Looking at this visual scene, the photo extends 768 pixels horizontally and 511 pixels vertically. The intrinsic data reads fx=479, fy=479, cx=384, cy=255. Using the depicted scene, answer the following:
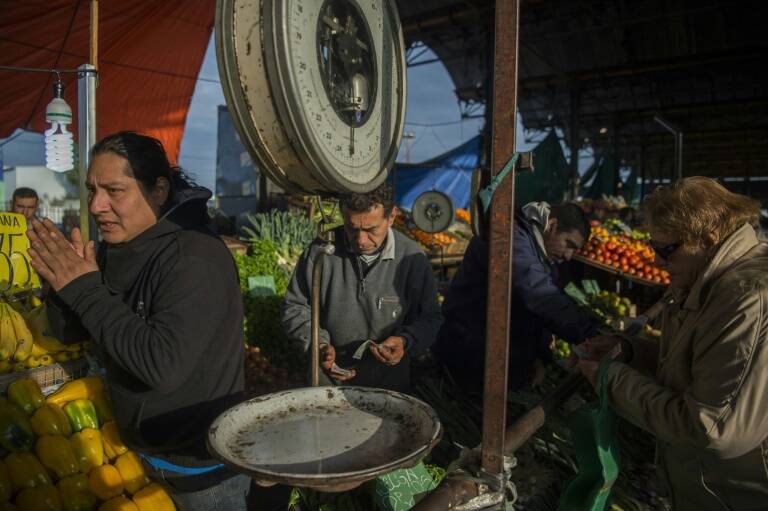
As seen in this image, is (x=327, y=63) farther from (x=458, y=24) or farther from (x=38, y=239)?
(x=458, y=24)

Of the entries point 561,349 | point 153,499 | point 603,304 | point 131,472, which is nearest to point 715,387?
point 153,499

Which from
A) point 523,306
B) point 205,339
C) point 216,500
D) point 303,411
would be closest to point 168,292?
point 205,339

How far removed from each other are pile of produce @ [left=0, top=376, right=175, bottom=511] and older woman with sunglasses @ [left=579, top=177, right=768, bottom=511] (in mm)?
1901

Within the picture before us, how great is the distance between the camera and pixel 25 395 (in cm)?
203

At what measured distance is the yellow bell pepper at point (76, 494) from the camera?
1926 mm

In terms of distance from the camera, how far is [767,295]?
1.31 m

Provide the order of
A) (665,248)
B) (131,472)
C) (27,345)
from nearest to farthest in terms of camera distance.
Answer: (665,248), (131,472), (27,345)

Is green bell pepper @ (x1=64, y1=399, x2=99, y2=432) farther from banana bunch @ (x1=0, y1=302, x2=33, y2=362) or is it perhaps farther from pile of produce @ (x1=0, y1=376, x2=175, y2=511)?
banana bunch @ (x1=0, y1=302, x2=33, y2=362)

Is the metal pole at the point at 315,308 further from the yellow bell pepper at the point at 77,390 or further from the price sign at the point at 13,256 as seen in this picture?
the price sign at the point at 13,256

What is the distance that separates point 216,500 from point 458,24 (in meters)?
10.9

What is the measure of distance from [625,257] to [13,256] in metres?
6.05

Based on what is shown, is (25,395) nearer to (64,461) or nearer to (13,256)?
(64,461)

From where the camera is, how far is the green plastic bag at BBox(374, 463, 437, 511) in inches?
73.0

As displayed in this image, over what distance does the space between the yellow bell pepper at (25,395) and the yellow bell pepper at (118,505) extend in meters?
0.51
